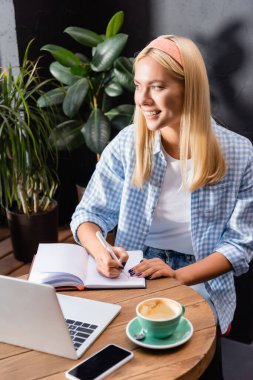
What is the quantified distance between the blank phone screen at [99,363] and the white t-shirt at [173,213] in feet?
2.26

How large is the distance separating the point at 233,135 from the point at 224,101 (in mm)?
746

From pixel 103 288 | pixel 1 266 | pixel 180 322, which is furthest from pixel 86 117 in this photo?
pixel 180 322

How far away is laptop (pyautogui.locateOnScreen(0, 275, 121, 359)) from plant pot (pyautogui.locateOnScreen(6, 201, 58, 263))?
1.43 m

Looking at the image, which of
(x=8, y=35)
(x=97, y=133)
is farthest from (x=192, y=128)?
(x=8, y=35)

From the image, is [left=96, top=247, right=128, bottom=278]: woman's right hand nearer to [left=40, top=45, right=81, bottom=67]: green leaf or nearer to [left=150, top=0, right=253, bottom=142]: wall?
[left=150, top=0, right=253, bottom=142]: wall

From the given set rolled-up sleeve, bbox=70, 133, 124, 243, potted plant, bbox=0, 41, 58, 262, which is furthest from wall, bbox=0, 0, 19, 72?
rolled-up sleeve, bbox=70, 133, 124, 243

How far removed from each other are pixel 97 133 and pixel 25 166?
37 centimetres

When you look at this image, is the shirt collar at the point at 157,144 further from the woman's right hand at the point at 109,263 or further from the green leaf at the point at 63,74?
the green leaf at the point at 63,74

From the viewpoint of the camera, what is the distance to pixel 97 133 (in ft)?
8.31

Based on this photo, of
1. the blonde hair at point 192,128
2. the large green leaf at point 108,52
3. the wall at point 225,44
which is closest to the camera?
the blonde hair at point 192,128

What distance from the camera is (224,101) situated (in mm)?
2439

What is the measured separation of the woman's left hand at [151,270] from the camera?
1.42m

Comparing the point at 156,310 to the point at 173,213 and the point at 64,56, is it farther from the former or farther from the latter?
the point at 64,56

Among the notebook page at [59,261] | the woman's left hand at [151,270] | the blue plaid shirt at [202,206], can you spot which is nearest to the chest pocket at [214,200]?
the blue plaid shirt at [202,206]
